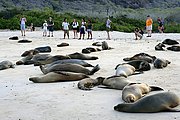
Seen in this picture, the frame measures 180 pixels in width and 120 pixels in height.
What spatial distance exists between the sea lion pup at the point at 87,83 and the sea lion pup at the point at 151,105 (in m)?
2.11

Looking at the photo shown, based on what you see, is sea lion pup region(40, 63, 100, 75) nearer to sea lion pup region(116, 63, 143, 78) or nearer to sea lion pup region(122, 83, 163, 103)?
sea lion pup region(116, 63, 143, 78)

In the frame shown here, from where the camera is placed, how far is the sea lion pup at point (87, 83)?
30.4ft

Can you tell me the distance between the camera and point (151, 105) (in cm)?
699

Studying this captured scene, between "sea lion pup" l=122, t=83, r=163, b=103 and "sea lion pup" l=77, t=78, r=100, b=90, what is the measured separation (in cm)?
130

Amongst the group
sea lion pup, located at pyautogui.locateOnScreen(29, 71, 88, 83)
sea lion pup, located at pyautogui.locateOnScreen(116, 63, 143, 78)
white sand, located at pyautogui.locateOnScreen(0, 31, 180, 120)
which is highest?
sea lion pup, located at pyautogui.locateOnScreen(116, 63, 143, 78)

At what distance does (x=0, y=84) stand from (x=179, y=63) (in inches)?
215

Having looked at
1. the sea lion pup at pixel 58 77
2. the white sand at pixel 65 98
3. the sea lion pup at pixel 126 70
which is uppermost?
the sea lion pup at pixel 126 70

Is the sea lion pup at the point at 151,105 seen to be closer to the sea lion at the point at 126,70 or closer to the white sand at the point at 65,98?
the white sand at the point at 65,98

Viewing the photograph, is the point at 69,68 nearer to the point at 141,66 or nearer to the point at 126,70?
the point at 126,70

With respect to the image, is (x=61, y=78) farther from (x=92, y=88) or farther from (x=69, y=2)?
(x=69, y=2)

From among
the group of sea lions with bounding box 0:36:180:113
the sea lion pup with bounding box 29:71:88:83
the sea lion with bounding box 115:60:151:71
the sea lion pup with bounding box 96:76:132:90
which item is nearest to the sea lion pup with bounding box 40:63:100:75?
the group of sea lions with bounding box 0:36:180:113

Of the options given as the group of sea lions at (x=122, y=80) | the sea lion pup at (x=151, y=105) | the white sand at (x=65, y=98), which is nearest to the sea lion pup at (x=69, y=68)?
the group of sea lions at (x=122, y=80)

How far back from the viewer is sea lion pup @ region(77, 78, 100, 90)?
9.25 metres

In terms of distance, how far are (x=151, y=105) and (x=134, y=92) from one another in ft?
3.04
